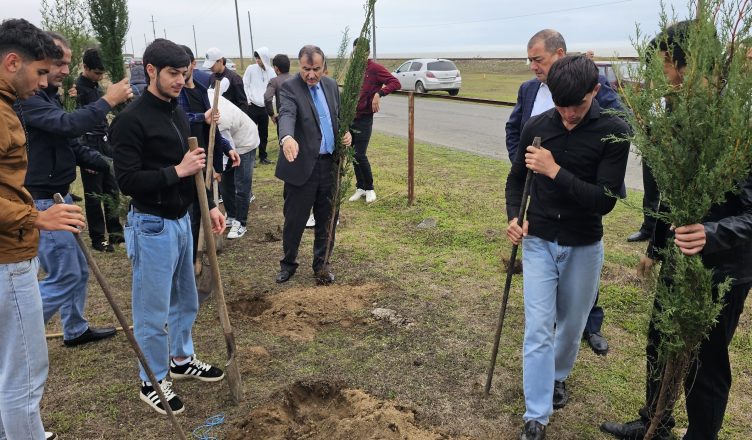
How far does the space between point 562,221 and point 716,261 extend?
770mm

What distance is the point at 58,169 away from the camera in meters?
3.88

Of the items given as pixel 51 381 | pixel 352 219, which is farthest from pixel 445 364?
pixel 352 219

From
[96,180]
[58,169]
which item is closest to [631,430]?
[58,169]

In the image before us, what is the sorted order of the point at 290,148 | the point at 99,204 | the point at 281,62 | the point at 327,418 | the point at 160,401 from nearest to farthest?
the point at 327,418 → the point at 160,401 → the point at 290,148 → the point at 99,204 → the point at 281,62

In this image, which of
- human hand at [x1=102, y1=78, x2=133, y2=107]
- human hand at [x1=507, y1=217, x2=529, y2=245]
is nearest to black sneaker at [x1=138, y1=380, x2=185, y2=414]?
human hand at [x1=102, y1=78, x2=133, y2=107]

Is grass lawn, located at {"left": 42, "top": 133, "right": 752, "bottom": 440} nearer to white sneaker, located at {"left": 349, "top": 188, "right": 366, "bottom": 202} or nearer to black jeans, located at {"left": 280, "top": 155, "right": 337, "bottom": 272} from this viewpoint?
black jeans, located at {"left": 280, "top": 155, "right": 337, "bottom": 272}

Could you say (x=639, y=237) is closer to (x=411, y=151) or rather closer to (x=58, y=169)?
(x=411, y=151)

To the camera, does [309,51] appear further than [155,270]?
Yes

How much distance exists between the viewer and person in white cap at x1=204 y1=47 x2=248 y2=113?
7980 mm

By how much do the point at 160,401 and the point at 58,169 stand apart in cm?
180

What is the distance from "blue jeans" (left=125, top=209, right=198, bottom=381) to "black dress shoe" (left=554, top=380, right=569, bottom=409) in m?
2.41

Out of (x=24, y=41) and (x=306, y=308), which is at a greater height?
(x=24, y=41)

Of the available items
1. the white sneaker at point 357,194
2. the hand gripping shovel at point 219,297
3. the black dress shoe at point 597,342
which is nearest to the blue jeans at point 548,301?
the black dress shoe at point 597,342

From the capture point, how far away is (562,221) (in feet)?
9.91
